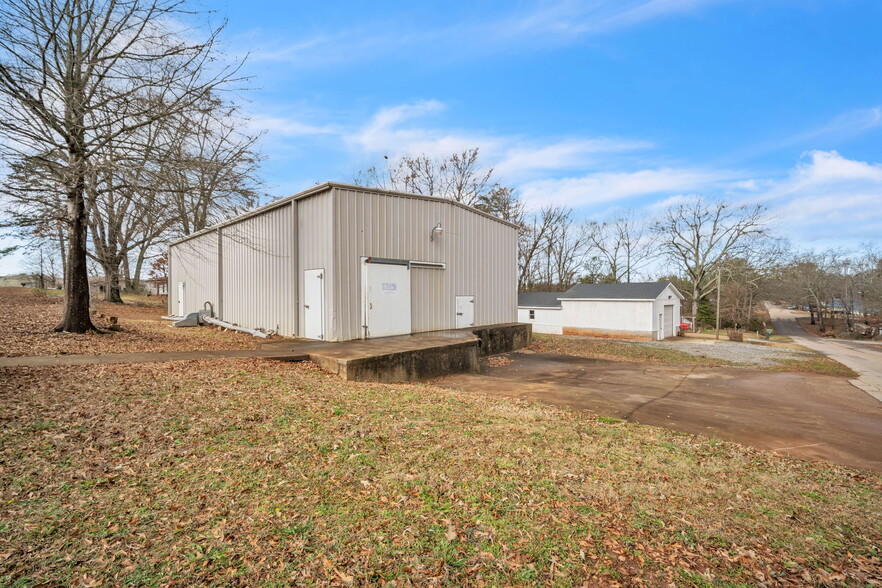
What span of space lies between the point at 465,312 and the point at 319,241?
5658mm

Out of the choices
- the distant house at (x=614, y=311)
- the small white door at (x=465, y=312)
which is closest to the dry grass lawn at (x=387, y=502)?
the small white door at (x=465, y=312)

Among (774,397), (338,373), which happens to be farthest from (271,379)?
(774,397)

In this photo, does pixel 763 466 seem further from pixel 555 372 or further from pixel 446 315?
pixel 446 315

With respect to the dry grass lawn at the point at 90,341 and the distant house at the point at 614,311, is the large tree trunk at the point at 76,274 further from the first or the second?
the distant house at the point at 614,311

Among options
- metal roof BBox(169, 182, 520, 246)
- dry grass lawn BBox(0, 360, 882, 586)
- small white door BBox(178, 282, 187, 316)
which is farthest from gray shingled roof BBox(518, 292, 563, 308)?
dry grass lawn BBox(0, 360, 882, 586)

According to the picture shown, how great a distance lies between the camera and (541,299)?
31203mm

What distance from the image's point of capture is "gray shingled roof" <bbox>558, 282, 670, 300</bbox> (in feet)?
84.1

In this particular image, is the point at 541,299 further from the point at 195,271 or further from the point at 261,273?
the point at 195,271

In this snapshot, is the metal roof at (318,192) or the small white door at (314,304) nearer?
the metal roof at (318,192)

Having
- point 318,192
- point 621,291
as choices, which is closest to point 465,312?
point 318,192

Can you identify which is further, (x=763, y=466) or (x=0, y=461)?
(x=763, y=466)

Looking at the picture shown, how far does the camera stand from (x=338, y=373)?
7.38 m

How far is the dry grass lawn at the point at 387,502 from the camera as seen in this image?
7.41 ft

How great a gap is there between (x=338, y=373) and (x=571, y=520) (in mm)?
5398
